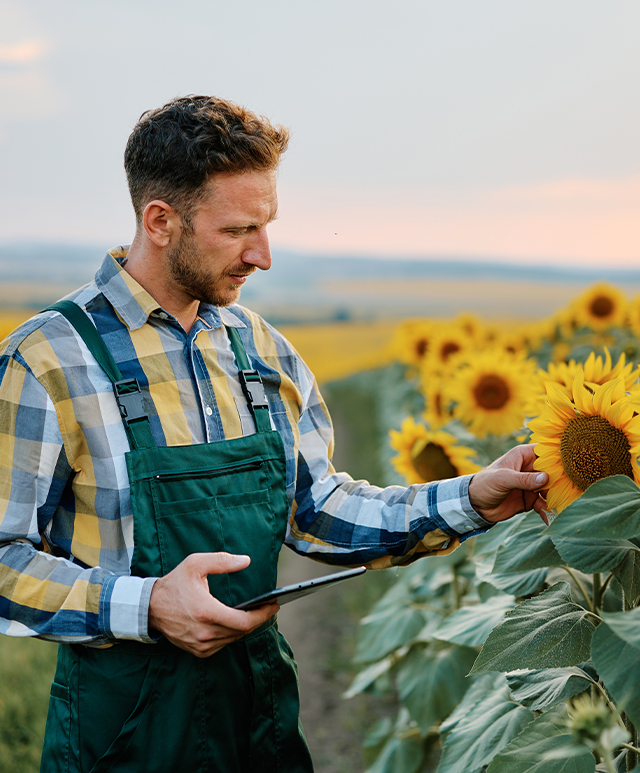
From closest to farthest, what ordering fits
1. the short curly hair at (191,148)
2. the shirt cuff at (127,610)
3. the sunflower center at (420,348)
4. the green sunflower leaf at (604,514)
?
the green sunflower leaf at (604,514) → the shirt cuff at (127,610) → the short curly hair at (191,148) → the sunflower center at (420,348)

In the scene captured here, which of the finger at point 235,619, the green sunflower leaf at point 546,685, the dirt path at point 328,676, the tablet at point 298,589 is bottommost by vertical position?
the dirt path at point 328,676

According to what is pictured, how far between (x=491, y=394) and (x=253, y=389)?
2241 mm

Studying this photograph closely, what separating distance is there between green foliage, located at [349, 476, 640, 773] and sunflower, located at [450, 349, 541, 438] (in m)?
1.26

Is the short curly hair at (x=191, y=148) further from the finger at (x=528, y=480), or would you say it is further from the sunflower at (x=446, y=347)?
the sunflower at (x=446, y=347)

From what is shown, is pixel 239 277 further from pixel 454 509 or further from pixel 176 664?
pixel 176 664

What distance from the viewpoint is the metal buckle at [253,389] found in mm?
1985

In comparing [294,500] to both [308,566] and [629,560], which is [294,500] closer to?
[629,560]

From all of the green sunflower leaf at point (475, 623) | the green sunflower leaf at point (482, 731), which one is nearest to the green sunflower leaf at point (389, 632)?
the green sunflower leaf at point (475, 623)

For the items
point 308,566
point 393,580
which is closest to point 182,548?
point 393,580

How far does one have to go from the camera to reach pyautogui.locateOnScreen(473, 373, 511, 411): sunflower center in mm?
3961

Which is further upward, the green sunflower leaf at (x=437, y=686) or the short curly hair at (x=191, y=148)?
the short curly hair at (x=191, y=148)

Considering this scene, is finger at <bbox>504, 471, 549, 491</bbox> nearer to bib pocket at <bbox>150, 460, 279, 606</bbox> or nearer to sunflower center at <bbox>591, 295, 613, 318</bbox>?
bib pocket at <bbox>150, 460, 279, 606</bbox>

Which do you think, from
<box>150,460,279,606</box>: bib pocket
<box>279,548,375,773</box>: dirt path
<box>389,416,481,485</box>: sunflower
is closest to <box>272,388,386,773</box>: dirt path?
<box>279,548,375,773</box>: dirt path

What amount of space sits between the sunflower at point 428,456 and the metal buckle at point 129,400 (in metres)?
1.59
